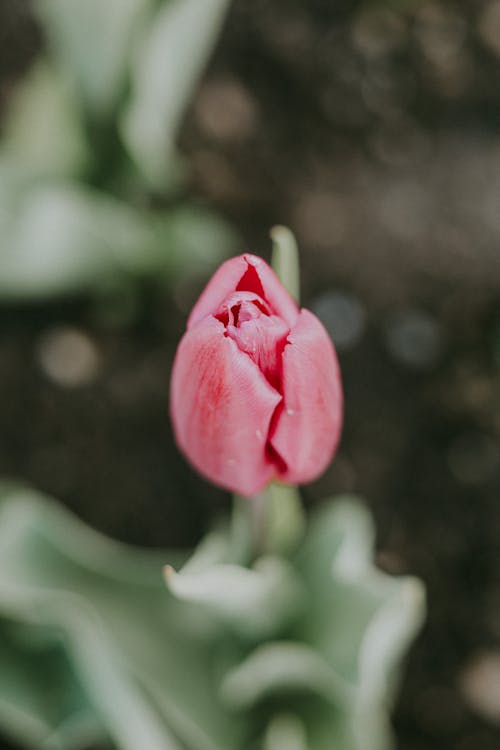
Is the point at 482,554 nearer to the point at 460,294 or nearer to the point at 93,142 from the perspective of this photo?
the point at 460,294

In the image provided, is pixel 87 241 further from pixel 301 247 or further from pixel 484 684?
pixel 484 684

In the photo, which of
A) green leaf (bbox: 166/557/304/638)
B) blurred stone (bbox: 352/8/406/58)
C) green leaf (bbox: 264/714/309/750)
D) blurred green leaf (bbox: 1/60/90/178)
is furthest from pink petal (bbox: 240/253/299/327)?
blurred stone (bbox: 352/8/406/58)

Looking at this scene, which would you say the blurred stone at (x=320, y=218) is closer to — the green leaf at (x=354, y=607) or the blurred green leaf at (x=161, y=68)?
the blurred green leaf at (x=161, y=68)

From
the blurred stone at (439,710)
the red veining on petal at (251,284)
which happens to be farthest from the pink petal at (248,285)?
the blurred stone at (439,710)

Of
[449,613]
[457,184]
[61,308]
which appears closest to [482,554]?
[449,613]


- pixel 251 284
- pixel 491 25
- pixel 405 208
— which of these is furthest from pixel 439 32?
pixel 251 284
